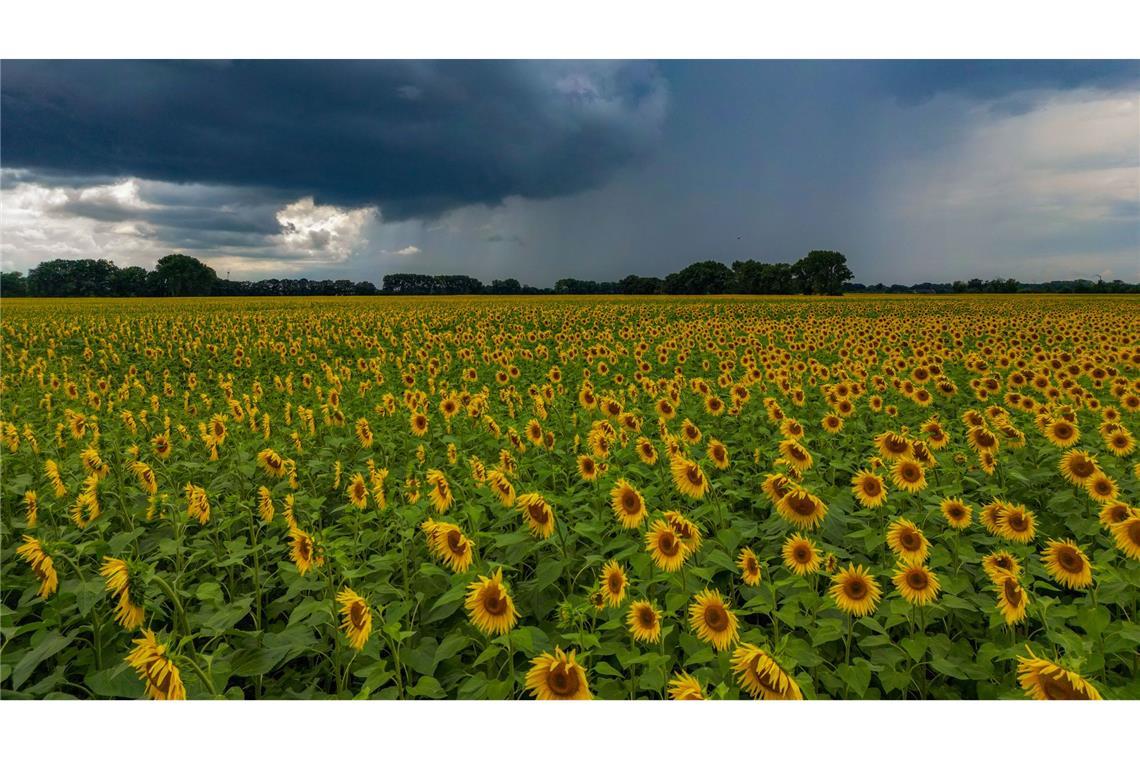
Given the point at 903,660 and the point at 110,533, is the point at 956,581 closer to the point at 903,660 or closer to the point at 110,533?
the point at 903,660

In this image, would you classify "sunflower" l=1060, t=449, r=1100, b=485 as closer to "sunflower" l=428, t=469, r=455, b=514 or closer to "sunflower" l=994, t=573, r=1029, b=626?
"sunflower" l=994, t=573, r=1029, b=626

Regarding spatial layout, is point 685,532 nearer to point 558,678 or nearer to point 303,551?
point 558,678

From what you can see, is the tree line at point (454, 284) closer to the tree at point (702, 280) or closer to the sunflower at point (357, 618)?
the tree at point (702, 280)

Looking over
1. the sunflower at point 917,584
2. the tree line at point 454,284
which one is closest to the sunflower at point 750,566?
the sunflower at point 917,584

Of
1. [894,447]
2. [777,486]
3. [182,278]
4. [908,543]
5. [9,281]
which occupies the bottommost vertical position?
[908,543]

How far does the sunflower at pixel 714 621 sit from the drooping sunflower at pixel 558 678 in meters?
0.60

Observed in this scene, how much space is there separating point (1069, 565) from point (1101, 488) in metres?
1.18

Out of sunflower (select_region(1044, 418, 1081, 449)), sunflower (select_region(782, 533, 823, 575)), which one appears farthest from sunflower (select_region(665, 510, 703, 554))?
sunflower (select_region(1044, 418, 1081, 449))

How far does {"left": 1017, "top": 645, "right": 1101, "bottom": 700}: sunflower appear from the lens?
1914mm

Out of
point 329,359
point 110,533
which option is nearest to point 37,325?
point 329,359

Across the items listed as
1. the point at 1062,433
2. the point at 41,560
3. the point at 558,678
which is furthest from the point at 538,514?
the point at 1062,433

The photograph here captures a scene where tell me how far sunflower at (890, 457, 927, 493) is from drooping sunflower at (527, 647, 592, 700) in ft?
9.40

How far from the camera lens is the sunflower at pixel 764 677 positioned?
6.38 ft

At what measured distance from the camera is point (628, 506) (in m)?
3.23
